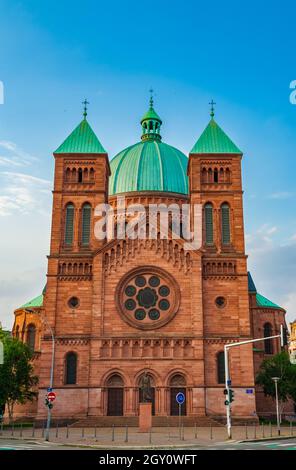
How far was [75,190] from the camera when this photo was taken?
55.5 m

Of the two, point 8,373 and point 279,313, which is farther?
point 279,313

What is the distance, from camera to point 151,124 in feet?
253

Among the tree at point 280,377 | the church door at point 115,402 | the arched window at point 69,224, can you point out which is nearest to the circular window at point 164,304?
the church door at point 115,402

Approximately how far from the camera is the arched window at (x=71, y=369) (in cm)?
4897

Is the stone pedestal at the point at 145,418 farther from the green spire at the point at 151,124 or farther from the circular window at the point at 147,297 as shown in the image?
the green spire at the point at 151,124

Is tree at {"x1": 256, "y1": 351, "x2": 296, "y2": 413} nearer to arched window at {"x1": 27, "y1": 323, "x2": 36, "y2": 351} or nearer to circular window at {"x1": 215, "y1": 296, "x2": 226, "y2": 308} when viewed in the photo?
circular window at {"x1": 215, "y1": 296, "x2": 226, "y2": 308}

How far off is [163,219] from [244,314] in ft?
65.6

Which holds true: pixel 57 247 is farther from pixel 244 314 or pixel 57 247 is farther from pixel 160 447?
pixel 160 447

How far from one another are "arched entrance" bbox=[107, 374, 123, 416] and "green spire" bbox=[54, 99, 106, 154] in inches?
925

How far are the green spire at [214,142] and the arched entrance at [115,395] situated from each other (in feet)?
80.7

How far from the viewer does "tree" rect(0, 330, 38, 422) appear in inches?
1853

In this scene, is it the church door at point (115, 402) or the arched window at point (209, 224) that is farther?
the arched window at point (209, 224)

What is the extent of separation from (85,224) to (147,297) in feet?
33.1

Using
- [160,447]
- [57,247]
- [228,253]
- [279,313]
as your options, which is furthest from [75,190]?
[160,447]
